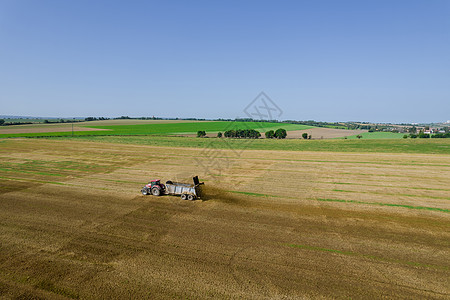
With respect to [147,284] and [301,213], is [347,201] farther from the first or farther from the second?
[147,284]

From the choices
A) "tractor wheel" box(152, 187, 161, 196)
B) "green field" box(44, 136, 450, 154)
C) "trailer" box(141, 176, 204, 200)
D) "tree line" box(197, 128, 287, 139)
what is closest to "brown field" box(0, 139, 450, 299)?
"tractor wheel" box(152, 187, 161, 196)

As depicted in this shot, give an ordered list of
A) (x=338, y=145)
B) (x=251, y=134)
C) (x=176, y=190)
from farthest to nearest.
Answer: (x=251, y=134) → (x=338, y=145) → (x=176, y=190)

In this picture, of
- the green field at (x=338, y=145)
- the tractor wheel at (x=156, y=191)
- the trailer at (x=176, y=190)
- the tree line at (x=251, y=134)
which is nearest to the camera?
the trailer at (x=176, y=190)

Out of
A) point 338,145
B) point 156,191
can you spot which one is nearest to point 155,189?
point 156,191

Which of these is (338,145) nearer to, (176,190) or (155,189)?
(176,190)

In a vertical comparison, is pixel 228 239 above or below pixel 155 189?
below

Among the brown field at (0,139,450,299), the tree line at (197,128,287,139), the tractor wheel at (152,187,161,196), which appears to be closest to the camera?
the brown field at (0,139,450,299)

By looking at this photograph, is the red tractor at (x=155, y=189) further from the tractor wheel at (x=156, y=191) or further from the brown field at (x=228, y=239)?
the brown field at (x=228, y=239)

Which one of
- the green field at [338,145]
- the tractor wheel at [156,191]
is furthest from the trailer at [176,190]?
the green field at [338,145]

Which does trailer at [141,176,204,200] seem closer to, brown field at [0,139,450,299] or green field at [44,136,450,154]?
brown field at [0,139,450,299]
